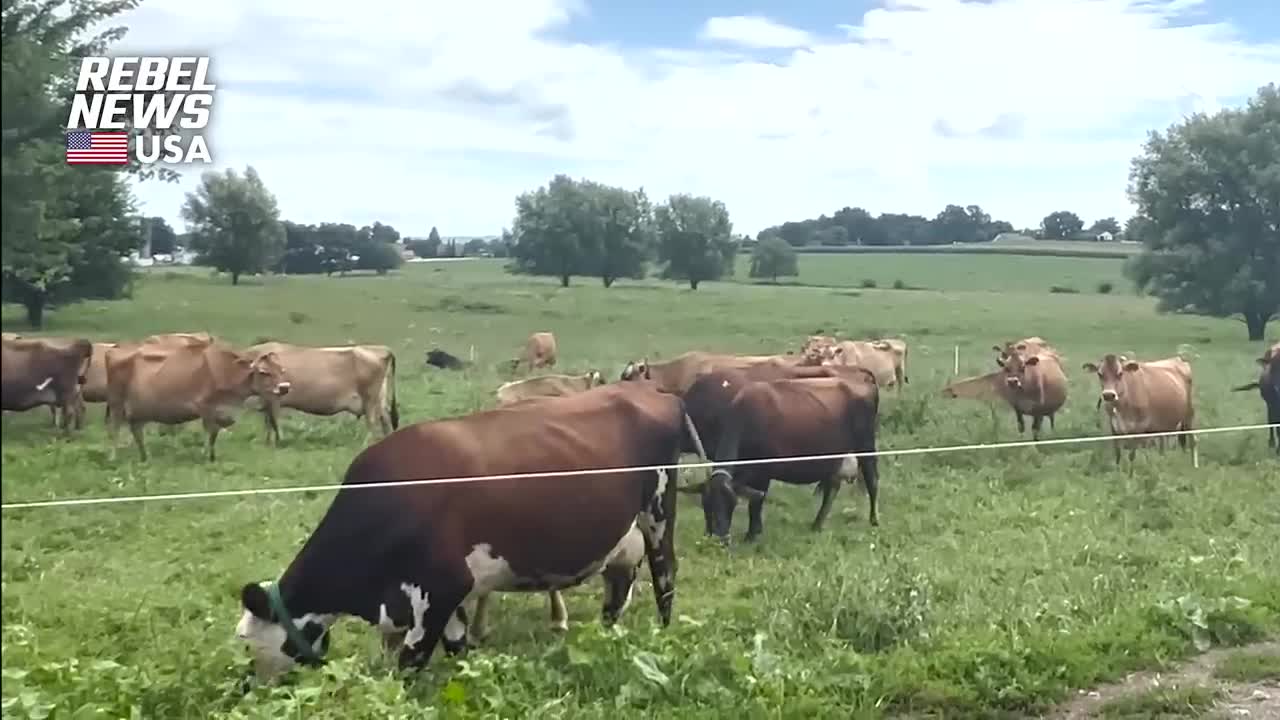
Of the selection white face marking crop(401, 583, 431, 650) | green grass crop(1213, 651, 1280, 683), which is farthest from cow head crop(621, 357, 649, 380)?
green grass crop(1213, 651, 1280, 683)

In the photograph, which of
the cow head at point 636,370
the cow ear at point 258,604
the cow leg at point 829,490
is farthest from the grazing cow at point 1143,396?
the cow ear at point 258,604

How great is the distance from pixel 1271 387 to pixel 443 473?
7.84 metres

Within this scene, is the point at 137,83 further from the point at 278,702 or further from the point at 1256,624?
the point at 1256,624

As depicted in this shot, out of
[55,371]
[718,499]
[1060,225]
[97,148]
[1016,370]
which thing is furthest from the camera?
[1060,225]

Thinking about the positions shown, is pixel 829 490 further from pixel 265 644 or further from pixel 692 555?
pixel 265 644

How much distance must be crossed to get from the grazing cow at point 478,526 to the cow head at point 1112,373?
16.2 feet

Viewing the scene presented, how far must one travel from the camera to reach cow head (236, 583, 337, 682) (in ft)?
16.8

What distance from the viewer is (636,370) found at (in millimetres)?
7777

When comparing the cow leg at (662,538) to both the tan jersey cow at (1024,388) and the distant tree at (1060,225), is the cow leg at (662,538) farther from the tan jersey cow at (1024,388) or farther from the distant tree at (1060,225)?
the distant tree at (1060,225)

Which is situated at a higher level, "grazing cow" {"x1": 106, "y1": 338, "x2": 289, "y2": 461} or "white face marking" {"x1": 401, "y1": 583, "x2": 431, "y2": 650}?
"grazing cow" {"x1": 106, "y1": 338, "x2": 289, "y2": 461}

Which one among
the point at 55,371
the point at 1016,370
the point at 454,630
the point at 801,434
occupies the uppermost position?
the point at 55,371

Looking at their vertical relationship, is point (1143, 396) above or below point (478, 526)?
above

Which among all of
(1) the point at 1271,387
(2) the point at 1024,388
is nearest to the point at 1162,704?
(2) the point at 1024,388

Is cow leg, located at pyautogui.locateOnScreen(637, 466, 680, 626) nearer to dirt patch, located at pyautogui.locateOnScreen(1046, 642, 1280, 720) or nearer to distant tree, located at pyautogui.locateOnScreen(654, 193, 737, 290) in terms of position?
distant tree, located at pyautogui.locateOnScreen(654, 193, 737, 290)
